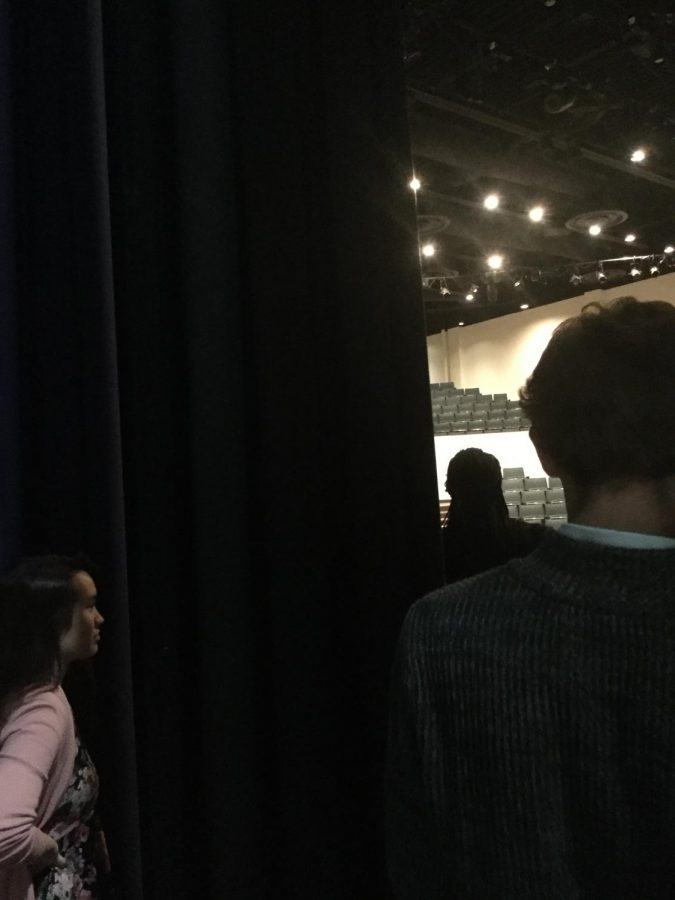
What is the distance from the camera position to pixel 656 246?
9367 mm

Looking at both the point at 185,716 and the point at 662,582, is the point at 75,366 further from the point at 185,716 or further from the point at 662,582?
the point at 662,582

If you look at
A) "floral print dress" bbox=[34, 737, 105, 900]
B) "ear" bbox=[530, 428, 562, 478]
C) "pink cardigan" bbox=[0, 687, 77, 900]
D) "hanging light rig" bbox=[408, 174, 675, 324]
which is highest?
"hanging light rig" bbox=[408, 174, 675, 324]

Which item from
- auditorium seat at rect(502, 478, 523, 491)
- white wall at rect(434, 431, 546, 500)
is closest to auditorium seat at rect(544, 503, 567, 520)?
auditorium seat at rect(502, 478, 523, 491)

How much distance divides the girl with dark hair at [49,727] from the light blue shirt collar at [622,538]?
52 cm

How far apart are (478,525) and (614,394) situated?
0.85 meters

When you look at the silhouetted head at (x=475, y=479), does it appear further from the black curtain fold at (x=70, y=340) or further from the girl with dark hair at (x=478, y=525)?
the black curtain fold at (x=70, y=340)

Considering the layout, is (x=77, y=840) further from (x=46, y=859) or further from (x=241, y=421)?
(x=241, y=421)

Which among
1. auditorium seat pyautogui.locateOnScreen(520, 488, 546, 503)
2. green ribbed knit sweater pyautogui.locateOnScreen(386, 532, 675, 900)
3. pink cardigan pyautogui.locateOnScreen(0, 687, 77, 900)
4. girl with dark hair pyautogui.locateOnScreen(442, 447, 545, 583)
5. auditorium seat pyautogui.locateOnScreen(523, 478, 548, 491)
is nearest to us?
green ribbed knit sweater pyautogui.locateOnScreen(386, 532, 675, 900)

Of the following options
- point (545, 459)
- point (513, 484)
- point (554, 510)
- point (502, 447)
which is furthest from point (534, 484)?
point (545, 459)

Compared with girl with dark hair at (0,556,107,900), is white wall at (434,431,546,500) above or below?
above

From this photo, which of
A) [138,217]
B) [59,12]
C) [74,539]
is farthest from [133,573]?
[59,12]

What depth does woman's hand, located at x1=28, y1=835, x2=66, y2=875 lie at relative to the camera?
27.0 inches

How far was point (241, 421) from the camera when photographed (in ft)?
2.62

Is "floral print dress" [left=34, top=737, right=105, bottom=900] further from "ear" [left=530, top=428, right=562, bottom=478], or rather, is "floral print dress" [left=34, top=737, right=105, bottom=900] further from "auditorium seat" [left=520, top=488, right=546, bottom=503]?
"auditorium seat" [left=520, top=488, right=546, bottom=503]
